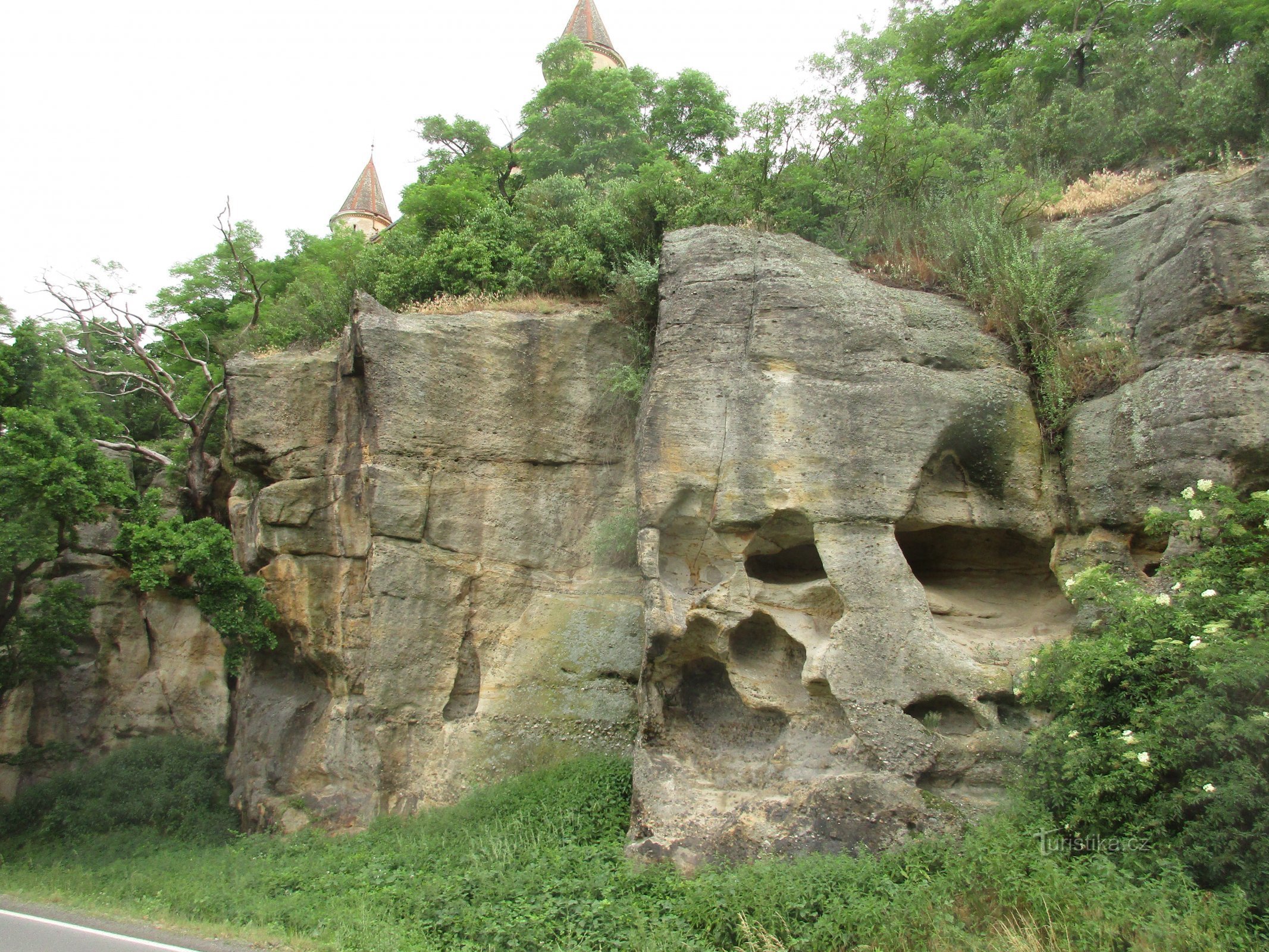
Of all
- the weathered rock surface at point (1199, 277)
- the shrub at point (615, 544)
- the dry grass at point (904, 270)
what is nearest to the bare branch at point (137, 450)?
the shrub at point (615, 544)

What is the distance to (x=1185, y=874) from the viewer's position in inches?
222

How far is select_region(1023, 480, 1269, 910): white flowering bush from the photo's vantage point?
5.46m

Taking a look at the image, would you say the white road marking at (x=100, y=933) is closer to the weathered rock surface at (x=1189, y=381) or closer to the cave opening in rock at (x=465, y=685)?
the cave opening in rock at (x=465, y=685)

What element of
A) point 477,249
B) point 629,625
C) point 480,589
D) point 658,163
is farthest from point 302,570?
point 658,163

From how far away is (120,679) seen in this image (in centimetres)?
1538

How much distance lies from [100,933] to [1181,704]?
8911 mm

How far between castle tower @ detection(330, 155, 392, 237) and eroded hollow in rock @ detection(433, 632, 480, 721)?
104 ft

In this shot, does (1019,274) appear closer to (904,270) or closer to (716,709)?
(904,270)

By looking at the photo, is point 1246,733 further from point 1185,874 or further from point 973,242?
point 973,242

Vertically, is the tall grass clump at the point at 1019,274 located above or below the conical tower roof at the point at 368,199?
below

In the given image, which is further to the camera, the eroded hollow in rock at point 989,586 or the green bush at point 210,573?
the green bush at point 210,573

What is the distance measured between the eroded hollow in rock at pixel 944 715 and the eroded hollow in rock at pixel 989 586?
65 cm

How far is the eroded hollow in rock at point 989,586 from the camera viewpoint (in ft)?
27.9

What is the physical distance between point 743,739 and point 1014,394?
15.2 feet
